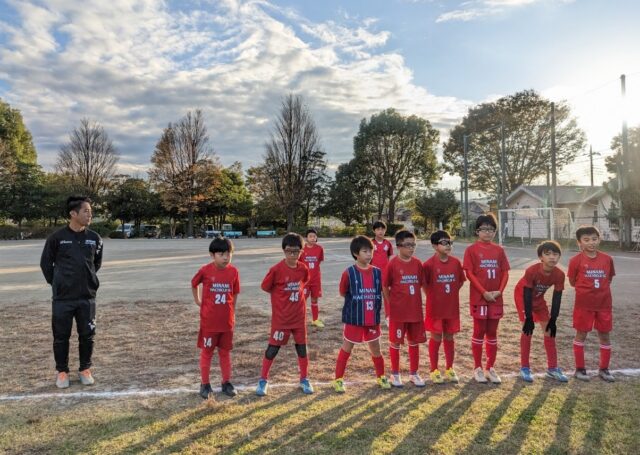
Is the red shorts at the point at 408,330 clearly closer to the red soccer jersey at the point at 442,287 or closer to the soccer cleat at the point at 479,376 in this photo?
the red soccer jersey at the point at 442,287

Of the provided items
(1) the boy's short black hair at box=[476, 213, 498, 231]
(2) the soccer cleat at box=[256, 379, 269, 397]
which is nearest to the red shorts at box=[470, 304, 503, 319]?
(1) the boy's short black hair at box=[476, 213, 498, 231]

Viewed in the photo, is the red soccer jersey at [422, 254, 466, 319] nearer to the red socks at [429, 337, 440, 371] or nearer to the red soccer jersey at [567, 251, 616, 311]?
the red socks at [429, 337, 440, 371]

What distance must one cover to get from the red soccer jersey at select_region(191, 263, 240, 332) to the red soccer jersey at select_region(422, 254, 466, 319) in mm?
2063

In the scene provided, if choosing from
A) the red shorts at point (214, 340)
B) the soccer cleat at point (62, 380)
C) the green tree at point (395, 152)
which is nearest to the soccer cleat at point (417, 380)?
the red shorts at point (214, 340)

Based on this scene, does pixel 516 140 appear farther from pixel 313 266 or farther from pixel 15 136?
pixel 15 136

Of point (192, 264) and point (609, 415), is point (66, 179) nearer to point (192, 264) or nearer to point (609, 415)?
point (192, 264)

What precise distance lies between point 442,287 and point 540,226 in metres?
32.1

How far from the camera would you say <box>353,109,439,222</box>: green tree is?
51.2 m

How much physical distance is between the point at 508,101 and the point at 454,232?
14371mm

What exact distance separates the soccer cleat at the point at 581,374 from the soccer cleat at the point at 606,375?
134 mm

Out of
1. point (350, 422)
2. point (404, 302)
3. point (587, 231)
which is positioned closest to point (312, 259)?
point (404, 302)

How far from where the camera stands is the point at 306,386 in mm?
4359

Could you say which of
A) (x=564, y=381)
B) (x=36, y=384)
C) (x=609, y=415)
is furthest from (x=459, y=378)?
(x=36, y=384)

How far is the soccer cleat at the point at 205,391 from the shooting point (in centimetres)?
415
